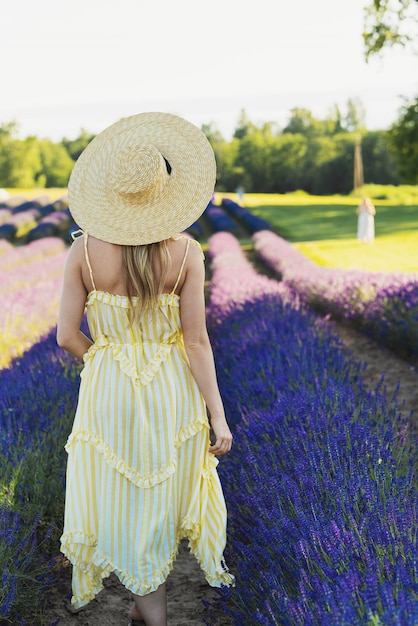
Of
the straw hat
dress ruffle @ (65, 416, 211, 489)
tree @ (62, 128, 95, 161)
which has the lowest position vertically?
dress ruffle @ (65, 416, 211, 489)

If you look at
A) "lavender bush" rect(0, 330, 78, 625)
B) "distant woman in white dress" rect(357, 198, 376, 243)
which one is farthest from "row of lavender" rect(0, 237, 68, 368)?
"distant woman in white dress" rect(357, 198, 376, 243)

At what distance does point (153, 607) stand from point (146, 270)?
113 cm

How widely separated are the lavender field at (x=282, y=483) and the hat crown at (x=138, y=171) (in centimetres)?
107

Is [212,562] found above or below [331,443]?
below

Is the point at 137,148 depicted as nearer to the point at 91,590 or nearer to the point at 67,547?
the point at 67,547

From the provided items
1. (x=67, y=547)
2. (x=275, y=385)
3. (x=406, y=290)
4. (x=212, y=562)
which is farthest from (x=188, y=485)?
(x=406, y=290)

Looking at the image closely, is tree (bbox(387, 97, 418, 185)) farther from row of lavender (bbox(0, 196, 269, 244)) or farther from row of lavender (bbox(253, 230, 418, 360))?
row of lavender (bbox(253, 230, 418, 360))

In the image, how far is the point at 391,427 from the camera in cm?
295

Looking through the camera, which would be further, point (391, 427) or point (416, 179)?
point (416, 179)

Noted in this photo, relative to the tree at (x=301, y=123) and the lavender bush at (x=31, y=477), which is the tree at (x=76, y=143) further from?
the lavender bush at (x=31, y=477)

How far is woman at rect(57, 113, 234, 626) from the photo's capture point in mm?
2131

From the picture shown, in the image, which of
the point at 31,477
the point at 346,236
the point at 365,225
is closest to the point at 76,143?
the point at 346,236

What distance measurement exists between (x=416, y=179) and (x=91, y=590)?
901 inches

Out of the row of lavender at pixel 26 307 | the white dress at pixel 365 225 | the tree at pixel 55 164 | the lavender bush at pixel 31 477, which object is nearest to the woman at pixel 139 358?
the lavender bush at pixel 31 477
